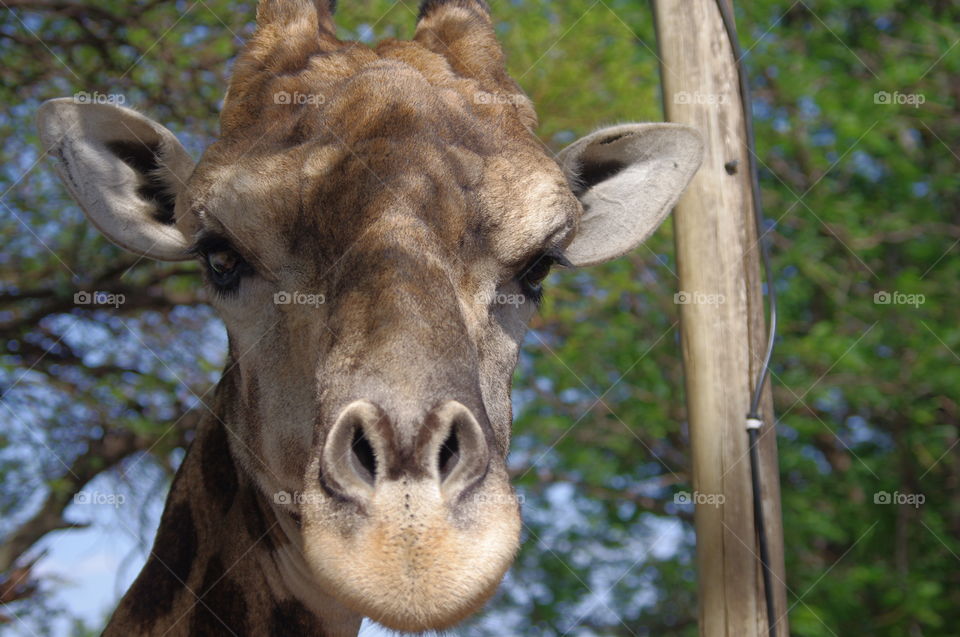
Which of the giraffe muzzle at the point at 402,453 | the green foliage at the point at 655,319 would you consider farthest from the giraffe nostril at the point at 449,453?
the green foliage at the point at 655,319

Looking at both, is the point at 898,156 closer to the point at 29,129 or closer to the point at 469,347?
the point at 29,129

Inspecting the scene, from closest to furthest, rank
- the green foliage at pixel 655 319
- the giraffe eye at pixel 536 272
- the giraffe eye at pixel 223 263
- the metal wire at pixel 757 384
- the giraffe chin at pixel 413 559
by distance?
1. the giraffe chin at pixel 413 559
2. the giraffe eye at pixel 223 263
3. the giraffe eye at pixel 536 272
4. the metal wire at pixel 757 384
5. the green foliage at pixel 655 319

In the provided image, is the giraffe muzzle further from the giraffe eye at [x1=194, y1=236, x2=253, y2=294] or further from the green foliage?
the green foliage

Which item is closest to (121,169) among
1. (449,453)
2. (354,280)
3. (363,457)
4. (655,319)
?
(354,280)

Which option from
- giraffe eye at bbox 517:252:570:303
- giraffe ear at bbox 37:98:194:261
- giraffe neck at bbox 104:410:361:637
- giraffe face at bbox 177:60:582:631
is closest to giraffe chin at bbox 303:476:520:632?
giraffe face at bbox 177:60:582:631

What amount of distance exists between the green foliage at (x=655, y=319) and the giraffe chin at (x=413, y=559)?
5969 mm

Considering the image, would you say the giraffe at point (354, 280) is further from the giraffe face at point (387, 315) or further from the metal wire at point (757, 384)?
the metal wire at point (757, 384)

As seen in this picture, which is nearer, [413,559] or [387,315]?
[413,559]

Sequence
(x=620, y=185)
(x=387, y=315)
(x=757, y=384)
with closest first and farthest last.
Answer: (x=387, y=315), (x=757, y=384), (x=620, y=185)

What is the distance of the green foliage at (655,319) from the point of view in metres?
7.88

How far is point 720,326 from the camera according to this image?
416 centimetres

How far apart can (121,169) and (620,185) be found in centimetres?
207

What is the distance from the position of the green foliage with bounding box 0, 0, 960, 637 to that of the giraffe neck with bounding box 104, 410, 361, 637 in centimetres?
449

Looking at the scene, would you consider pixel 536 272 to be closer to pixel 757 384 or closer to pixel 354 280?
pixel 354 280
